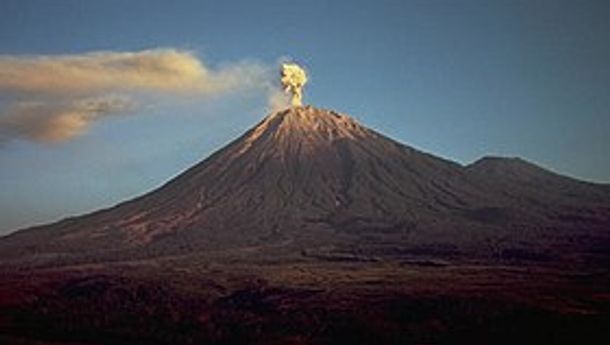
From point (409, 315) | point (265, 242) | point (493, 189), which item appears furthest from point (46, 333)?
point (493, 189)

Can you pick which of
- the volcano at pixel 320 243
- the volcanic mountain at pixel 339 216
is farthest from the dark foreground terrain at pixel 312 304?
the volcanic mountain at pixel 339 216

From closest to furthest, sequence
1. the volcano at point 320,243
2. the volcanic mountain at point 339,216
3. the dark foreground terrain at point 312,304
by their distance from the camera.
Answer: the dark foreground terrain at point 312,304 → the volcano at point 320,243 → the volcanic mountain at point 339,216

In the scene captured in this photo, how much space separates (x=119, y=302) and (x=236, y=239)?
2367 inches

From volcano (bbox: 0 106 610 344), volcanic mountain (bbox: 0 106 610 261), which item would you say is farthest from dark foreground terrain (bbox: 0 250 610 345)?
volcanic mountain (bbox: 0 106 610 261)

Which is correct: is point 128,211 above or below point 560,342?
above

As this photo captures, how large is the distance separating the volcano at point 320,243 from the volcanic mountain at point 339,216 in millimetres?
412

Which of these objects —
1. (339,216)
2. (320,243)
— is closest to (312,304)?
(320,243)

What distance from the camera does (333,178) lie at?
188 m

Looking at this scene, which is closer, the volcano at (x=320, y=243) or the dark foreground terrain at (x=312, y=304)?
the dark foreground terrain at (x=312, y=304)

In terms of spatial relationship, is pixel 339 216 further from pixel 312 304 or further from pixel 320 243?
pixel 312 304

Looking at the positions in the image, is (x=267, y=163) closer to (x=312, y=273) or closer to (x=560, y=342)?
(x=312, y=273)

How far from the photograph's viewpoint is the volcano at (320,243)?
87688 mm

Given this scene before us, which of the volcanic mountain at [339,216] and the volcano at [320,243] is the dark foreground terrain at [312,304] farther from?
the volcanic mountain at [339,216]

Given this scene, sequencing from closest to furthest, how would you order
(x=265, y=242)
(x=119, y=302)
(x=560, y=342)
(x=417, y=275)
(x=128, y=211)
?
(x=560, y=342) → (x=119, y=302) → (x=417, y=275) → (x=265, y=242) → (x=128, y=211)
